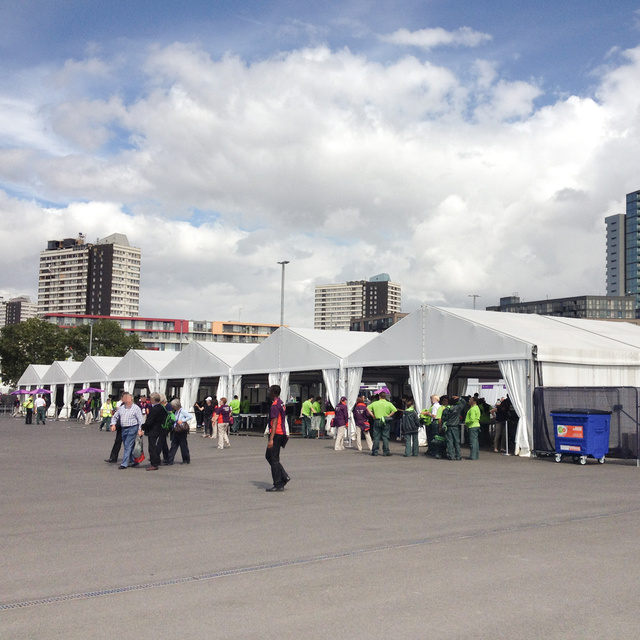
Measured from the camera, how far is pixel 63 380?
5516 cm

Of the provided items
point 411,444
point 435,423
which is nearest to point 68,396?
point 411,444

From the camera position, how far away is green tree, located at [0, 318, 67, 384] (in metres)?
84.5

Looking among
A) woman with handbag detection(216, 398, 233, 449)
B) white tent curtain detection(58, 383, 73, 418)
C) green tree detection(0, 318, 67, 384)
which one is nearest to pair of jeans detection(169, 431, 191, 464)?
woman with handbag detection(216, 398, 233, 449)

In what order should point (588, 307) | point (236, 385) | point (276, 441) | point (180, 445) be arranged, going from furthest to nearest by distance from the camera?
1. point (588, 307)
2. point (236, 385)
3. point (180, 445)
4. point (276, 441)

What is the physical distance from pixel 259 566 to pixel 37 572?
1.94 meters

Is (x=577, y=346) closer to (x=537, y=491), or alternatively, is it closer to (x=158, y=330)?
(x=537, y=491)

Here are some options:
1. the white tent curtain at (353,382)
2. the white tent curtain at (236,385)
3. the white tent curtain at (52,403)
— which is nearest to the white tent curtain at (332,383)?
the white tent curtain at (353,382)

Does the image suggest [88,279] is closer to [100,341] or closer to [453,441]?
[100,341]

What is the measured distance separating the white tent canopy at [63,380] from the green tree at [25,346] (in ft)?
90.0

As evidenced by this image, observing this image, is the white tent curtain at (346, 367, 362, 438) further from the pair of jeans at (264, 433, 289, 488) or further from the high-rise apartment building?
the high-rise apartment building

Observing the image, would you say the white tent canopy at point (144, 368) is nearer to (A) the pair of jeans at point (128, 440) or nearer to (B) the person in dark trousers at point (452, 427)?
(A) the pair of jeans at point (128, 440)

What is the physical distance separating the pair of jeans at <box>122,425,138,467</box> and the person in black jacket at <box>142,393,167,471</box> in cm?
44

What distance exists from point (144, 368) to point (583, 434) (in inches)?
1153

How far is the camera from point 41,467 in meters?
16.2
